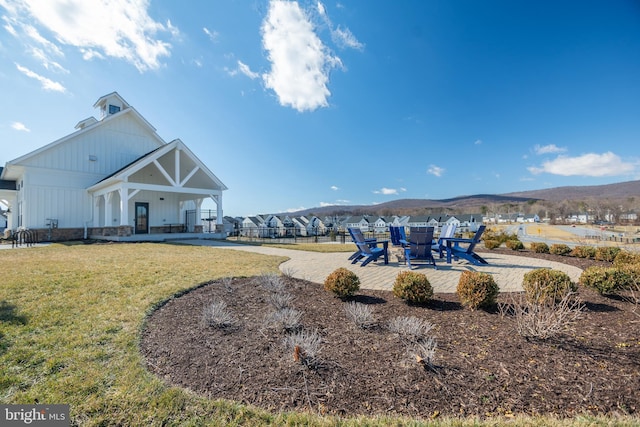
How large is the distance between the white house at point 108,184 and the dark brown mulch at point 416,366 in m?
15.0

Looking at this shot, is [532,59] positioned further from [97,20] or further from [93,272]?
[93,272]

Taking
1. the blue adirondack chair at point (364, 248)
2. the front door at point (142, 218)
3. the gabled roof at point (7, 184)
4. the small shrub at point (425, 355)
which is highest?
the gabled roof at point (7, 184)

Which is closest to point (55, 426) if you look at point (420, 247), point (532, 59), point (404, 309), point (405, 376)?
point (405, 376)

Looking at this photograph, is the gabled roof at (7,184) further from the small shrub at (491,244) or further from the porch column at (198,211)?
the small shrub at (491,244)

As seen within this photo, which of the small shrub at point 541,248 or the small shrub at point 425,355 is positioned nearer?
the small shrub at point 425,355

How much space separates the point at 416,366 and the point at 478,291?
2.06 meters

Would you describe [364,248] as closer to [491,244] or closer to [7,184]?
[491,244]

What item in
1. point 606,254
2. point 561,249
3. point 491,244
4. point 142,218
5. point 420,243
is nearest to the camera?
point 420,243

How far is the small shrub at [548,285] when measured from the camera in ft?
13.6

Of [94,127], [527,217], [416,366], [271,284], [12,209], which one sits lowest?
[416,366]

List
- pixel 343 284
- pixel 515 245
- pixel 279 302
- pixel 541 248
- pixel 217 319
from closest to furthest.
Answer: pixel 217 319
pixel 279 302
pixel 343 284
pixel 541 248
pixel 515 245

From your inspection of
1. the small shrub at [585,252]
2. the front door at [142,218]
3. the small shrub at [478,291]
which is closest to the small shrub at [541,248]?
the small shrub at [585,252]

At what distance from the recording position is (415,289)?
4.50 m

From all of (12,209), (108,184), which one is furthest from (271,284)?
(12,209)
